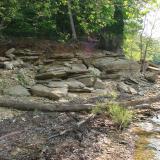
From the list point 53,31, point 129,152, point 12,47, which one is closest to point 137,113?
point 129,152

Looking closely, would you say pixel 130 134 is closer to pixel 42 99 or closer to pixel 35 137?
pixel 35 137

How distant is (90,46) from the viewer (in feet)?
76.0

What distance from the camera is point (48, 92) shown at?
12617 mm

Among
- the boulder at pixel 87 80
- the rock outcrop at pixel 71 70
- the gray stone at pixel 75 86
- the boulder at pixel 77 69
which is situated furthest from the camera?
the boulder at pixel 77 69

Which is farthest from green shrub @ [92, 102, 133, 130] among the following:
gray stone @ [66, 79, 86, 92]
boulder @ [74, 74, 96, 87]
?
boulder @ [74, 74, 96, 87]

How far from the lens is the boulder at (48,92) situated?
1253 cm

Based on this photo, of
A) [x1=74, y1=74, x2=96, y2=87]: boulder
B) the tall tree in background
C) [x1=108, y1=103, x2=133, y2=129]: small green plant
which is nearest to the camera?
[x1=108, y1=103, x2=133, y2=129]: small green plant

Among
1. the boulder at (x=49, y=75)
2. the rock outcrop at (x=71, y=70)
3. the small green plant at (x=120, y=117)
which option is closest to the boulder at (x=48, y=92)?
the rock outcrop at (x=71, y=70)

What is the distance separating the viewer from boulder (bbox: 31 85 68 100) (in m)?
12.5

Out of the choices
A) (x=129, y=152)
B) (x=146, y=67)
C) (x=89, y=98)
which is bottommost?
(x=146, y=67)

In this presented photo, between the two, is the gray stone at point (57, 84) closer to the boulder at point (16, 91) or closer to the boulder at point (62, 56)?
the boulder at point (16, 91)

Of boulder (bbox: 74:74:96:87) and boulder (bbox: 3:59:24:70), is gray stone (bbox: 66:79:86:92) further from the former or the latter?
boulder (bbox: 3:59:24:70)

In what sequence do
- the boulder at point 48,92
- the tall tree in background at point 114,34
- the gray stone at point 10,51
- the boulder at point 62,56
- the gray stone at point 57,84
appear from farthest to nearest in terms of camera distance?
the tall tree in background at point 114,34 < the boulder at point 62,56 < the gray stone at point 10,51 < the gray stone at point 57,84 < the boulder at point 48,92

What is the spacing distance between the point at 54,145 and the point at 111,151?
4.58 ft
